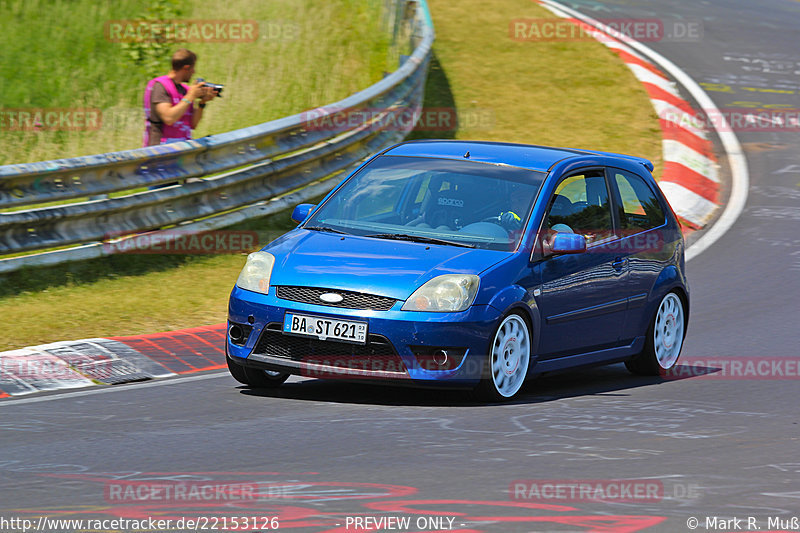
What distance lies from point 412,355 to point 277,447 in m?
1.16

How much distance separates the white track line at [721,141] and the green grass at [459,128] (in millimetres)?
968

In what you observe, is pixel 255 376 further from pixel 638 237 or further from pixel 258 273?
pixel 638 237

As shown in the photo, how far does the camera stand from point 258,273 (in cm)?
767

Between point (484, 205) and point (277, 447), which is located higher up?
point (484, 205)

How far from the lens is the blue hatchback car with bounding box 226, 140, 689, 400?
7.26 m

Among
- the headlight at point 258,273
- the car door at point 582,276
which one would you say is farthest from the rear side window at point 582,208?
the headlight at point 258,273

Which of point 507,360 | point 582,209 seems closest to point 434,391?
point 507,360

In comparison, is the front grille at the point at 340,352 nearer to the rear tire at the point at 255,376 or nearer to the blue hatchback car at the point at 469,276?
the blue hatchback car at the point at 469,276

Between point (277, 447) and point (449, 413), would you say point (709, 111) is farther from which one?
point (277, 447)

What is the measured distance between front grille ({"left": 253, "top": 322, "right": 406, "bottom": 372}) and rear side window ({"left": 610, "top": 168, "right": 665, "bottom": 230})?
242 cm

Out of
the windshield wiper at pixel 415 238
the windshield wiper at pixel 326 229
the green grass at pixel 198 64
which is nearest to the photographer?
the windshield wiper at pixel 415 238

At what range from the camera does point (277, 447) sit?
637 centimetres

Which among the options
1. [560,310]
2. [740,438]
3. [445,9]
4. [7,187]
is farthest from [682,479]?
[445,9]

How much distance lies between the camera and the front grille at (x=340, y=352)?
7211 mm
